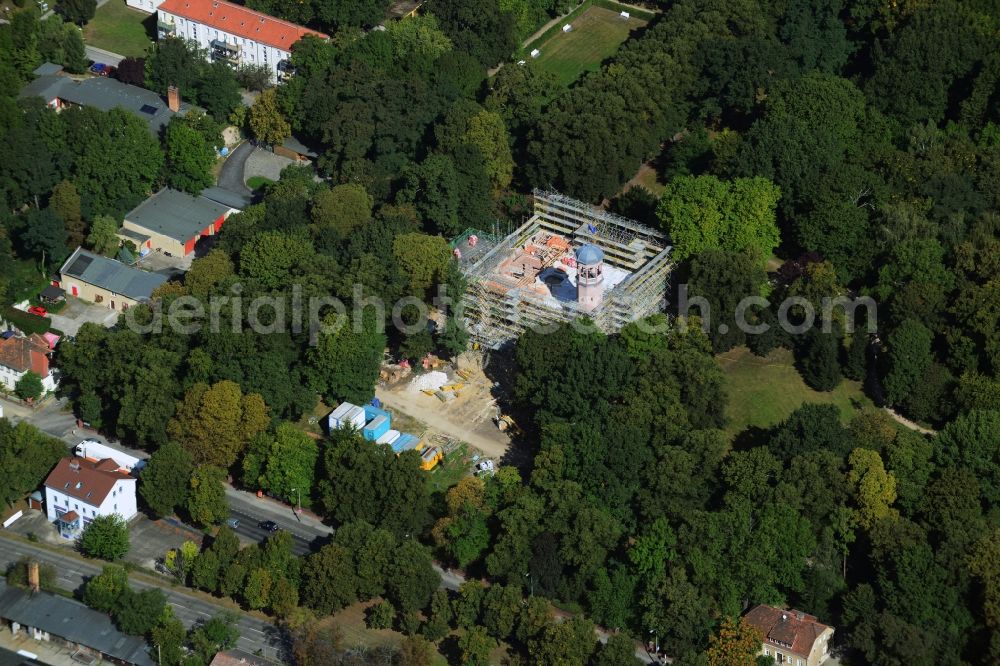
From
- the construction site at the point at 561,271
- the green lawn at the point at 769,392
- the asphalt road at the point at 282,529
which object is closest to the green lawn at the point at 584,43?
the construction site at the point at 561,271

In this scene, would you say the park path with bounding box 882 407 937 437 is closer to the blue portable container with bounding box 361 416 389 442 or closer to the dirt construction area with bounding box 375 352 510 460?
the dirt construction area with bounding box 375 352 510 460

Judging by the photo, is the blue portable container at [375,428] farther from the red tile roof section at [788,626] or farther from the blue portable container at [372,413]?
the red tile roof section at [788,626]

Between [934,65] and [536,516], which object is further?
[934,65]

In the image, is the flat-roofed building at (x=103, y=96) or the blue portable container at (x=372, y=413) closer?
the blue portable container at (x=372, y=413)

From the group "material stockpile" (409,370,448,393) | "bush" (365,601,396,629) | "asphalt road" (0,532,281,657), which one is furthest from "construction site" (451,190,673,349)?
"asphalt road" (0,532,281,657)

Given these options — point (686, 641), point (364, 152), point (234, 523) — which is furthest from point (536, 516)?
point (364, 152)

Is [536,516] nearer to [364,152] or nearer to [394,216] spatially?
[394,216]
